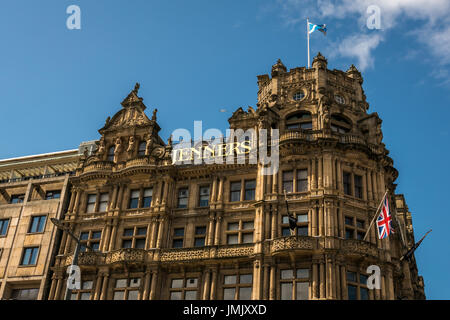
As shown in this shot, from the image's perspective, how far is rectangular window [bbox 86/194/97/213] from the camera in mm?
48691

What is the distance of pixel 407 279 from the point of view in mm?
47156

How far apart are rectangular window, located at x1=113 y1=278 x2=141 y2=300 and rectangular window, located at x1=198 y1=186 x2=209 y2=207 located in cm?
813

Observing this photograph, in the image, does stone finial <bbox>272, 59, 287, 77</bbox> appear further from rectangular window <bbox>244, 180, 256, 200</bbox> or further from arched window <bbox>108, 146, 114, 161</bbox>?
arched window <bbox>108, 146, 114, 161</bbox>

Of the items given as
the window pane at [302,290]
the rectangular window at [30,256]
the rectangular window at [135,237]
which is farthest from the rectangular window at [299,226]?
the rectangular window at [30,256]

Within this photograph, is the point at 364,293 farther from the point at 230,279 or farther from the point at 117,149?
the point at 117,149

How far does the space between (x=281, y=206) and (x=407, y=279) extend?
14.3 metres

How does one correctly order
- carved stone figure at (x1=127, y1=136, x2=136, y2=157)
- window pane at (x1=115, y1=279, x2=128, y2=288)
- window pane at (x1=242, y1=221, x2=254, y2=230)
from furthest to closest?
carved stone figure at (x1=127, y1=136, x2=136, y2=157), window pane at (x1=115, y1=279, x2=128, y2=288), window pane at (x1=242, y1=221, x2=254, y2=230)

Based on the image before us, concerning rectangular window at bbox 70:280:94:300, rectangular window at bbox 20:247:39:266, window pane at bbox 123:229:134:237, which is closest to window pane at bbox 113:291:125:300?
rectangular window at bbox 70:280:94:300

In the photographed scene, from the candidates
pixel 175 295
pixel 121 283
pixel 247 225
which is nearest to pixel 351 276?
pixel 247 225

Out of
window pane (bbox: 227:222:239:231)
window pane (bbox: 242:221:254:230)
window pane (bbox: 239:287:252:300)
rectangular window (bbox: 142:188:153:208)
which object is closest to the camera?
window pane (bbox: 239:287:252:300)

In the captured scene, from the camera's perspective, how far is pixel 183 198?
4688 centimetres

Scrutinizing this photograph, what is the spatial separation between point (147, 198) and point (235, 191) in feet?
26.1
